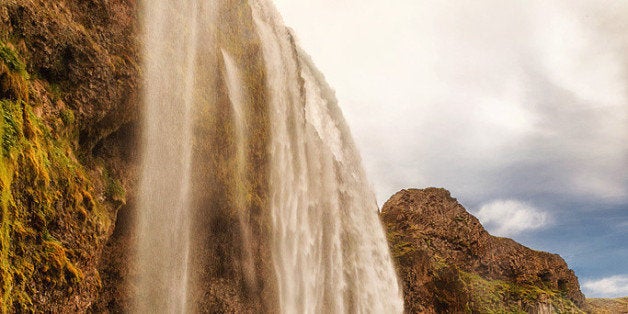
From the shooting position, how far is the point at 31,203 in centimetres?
792

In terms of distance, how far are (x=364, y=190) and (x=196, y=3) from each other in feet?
71.0

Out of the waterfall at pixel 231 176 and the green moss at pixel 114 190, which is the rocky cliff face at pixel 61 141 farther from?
the waterfall at pixel 231 176

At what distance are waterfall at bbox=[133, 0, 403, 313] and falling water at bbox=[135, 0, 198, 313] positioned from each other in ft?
0.11

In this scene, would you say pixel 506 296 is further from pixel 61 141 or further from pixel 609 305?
pixel 61 141

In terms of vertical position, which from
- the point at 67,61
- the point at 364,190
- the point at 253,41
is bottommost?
the point at 67,61

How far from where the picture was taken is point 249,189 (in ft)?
57.4

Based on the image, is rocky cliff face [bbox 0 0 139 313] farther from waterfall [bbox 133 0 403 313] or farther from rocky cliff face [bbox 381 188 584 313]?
rocky cliff face [bbox 381 188 584 313]

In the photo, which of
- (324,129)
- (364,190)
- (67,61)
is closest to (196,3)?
(67,61)

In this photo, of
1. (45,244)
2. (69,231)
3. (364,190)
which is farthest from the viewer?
(364,190)

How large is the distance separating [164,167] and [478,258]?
5372 centimetres

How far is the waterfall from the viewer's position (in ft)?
44.0

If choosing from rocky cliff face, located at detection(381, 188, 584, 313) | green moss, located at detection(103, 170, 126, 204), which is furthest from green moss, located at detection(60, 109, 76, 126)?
rocky cliff face, located at detection(381, 188, 584, 313)

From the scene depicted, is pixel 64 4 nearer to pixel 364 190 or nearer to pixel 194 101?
pixel 194 101

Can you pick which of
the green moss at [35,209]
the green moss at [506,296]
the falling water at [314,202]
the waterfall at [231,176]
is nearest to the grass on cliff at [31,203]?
the green moss at [35,209]
